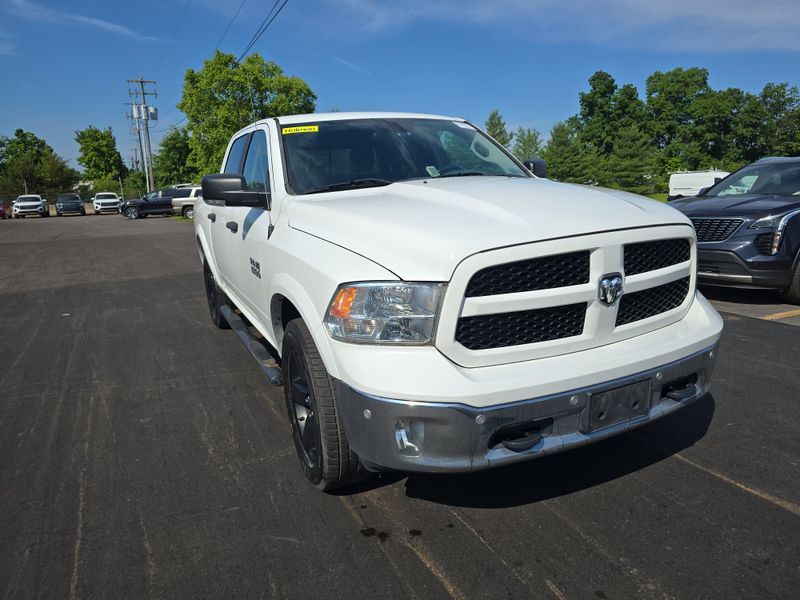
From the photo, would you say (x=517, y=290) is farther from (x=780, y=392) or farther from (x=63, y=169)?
(x=63, y=169)

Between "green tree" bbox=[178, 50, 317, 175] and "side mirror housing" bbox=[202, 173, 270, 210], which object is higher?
"green tree" bbox=[178, 50, 317, 175]

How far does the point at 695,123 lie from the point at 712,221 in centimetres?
8225

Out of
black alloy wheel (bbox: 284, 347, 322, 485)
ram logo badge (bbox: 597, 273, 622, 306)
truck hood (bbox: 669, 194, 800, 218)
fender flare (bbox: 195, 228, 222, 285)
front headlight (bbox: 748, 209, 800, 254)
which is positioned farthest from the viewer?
truck hood (bbox: 669, 194, 800, 218)

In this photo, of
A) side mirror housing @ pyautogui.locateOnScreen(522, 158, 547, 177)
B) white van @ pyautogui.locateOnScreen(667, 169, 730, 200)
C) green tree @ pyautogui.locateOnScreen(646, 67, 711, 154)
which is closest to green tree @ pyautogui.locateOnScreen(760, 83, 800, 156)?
green tree @ pyautogui.locateOnScreen(646, 67, 711, 154)

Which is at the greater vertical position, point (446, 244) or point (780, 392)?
point (446, 244)

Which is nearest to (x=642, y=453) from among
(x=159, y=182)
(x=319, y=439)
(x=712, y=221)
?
(x=319, y=439)

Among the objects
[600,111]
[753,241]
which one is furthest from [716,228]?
[600,111]

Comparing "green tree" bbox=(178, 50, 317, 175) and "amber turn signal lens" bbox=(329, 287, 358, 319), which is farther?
"green tree" bbox=(178, 50, 317, 175)

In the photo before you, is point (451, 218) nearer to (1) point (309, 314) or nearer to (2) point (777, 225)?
(1) point (309, 314)

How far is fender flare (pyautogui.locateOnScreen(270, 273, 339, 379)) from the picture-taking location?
2.46 m

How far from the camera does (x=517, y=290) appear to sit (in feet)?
7.69

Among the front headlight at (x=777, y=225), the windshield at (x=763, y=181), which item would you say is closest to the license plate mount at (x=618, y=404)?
the front headlight at (x=777, y=225)

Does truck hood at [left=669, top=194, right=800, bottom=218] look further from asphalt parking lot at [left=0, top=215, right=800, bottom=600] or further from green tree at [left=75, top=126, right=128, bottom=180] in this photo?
green tree at [left=75, top=126, right=128, bottom=180]

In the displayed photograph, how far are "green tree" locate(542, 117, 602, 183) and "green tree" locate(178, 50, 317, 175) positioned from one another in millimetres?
39640
